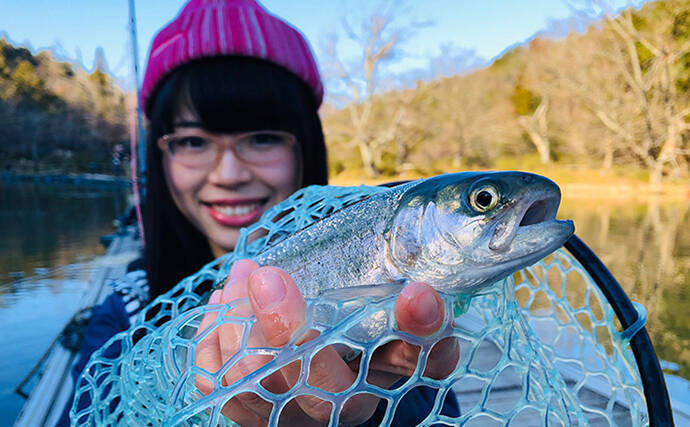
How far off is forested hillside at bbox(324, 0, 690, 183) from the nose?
22.9m

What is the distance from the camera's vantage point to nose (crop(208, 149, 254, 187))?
1832mm

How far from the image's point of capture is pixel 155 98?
201 centimetres

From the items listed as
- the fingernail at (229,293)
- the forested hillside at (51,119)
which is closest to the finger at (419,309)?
the fingernail at (229,293)

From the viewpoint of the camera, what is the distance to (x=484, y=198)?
0.88 metres

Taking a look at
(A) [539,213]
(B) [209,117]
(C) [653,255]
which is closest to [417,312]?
(A) [539,213]

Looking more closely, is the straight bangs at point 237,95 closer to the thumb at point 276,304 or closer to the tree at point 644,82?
the thumb at point 276,304

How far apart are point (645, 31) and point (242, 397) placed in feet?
87.2

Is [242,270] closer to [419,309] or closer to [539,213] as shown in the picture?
[419,309]

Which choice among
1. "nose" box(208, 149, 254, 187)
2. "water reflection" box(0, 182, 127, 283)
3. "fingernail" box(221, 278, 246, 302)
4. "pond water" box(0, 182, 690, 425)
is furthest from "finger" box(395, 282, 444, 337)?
"water reflection" box(0, 182, 127, 283)

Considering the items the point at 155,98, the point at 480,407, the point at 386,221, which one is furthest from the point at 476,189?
the point at 155,98

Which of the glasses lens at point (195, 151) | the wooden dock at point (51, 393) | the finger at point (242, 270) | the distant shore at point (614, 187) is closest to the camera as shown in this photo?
the finger at point (242, 270)

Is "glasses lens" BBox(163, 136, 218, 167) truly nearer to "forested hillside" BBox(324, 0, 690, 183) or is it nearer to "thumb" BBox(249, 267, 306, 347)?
"thumb" BBox(249, 267, 306, 347)

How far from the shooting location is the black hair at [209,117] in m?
1.80

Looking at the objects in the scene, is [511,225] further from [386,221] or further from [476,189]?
[386,221]
